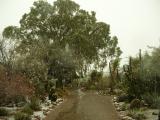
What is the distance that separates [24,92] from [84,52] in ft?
80.7

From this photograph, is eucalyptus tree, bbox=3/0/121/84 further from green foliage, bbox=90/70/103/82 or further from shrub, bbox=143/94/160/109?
shrub, bbox=143/94/160/109

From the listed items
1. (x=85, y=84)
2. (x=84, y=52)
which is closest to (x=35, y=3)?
(x=84, y=52)

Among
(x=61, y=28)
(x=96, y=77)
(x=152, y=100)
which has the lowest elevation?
(x=152, y=100)

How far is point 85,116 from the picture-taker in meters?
16.5

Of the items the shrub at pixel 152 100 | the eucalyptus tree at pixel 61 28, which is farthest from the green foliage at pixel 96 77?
the shrub at pixel 152 100

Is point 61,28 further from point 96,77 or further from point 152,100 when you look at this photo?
point 152,100

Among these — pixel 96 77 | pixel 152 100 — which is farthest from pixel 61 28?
pixel 152 100

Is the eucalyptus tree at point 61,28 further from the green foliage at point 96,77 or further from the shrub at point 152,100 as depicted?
the shrub at point 152,100

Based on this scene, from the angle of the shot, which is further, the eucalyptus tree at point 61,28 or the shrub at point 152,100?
the eucalyptus tree at point 61,28

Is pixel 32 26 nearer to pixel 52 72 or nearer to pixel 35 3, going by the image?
pixel 35 3

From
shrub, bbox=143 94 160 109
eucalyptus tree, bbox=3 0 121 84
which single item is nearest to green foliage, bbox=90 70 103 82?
eucalyptus tree, bbox=3 0 121 84

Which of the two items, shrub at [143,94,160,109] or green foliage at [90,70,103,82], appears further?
→ green foliage at [90,70,103,82]

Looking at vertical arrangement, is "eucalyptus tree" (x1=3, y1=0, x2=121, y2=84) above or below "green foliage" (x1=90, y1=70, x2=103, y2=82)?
above

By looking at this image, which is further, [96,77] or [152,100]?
[96,77]
